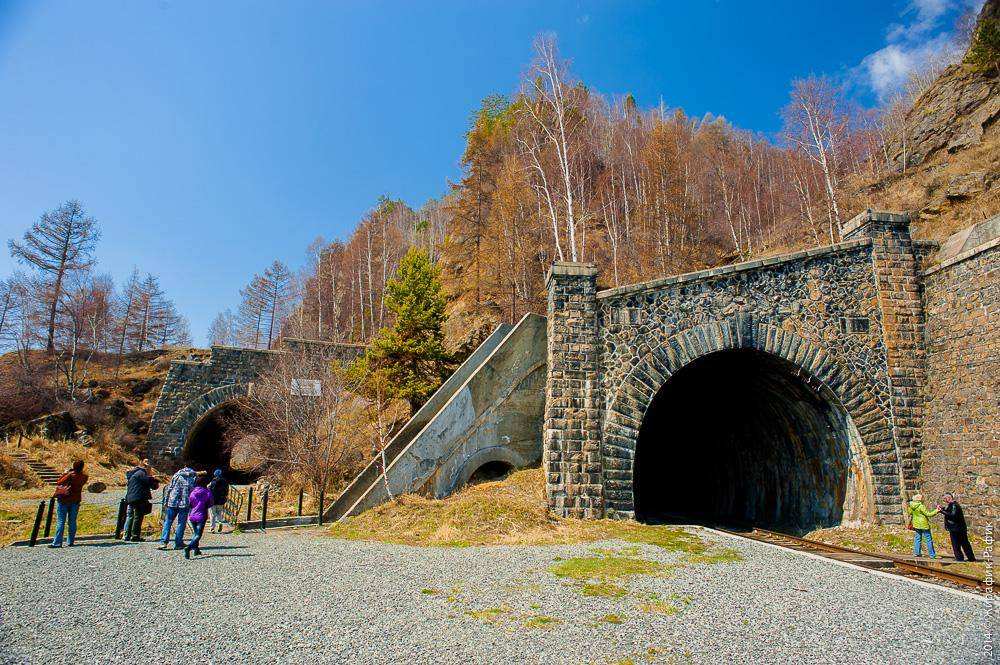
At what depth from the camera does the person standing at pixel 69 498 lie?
10359 millimetres

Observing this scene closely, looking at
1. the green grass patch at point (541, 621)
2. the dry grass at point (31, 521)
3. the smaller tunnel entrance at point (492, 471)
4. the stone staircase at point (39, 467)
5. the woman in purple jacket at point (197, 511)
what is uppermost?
the smaller tunnel entrance at point (492, 471)

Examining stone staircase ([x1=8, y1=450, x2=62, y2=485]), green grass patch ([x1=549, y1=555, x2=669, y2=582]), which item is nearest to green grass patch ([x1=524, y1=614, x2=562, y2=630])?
green grass patch ([x1=549, y1=555, x2=669, y2=582])

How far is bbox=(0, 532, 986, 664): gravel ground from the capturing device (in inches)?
194

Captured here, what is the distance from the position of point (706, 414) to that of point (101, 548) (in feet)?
58.7

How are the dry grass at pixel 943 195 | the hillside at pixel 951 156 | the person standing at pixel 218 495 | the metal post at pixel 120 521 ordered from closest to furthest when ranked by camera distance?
1. the metal post at pixel 120 521
2. the person standing at pixel 218 495
3. the dry grass at pixel 943 195
4. the hillside at pixel 951 156

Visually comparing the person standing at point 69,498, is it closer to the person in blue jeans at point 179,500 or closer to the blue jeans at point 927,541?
the person in blue jeans at point 179,500

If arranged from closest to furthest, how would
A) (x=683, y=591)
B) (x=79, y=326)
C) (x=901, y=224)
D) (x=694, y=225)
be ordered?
(x=683, y=591) < (x=901, y=224) < (x=694, y=225) < (x=79, y=326)

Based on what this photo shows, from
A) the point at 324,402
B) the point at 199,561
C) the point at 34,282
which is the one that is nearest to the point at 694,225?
the point at 324,402

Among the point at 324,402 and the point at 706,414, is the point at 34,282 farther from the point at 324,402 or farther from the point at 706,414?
the point at 706,414

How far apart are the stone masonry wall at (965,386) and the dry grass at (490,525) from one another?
5960 mm

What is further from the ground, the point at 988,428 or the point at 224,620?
the point at 988,428

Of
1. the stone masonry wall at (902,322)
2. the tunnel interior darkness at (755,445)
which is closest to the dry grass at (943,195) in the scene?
the stone masonry wall at (902,322)

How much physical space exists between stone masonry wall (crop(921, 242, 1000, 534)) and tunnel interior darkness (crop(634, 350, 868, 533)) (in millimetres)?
1719

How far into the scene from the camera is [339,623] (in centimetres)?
565
